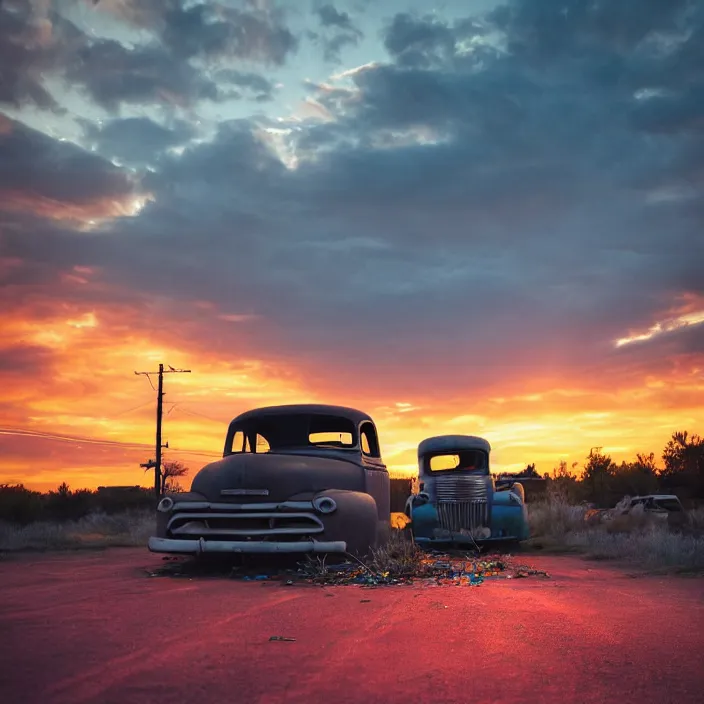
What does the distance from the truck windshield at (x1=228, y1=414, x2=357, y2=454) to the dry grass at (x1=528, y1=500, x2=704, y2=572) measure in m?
4.66

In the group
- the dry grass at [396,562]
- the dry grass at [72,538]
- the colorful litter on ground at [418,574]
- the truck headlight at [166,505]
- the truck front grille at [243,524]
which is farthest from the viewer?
the dry grass at [72,538]

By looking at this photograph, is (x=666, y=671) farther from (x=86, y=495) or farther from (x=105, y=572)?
(x=86, y=495)

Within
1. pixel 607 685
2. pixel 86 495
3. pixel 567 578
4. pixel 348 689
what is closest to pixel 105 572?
pixel 567 578

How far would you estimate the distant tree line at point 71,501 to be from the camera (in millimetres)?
28500

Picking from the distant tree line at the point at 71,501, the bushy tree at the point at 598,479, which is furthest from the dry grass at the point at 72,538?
the bushy tree at the point at 598,479

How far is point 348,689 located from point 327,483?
19.2 feet

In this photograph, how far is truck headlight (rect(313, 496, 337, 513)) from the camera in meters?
8.59

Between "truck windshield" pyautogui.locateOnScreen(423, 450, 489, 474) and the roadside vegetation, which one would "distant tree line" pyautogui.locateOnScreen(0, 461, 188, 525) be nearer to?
the roadside vegetation

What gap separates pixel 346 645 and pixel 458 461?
11094mm

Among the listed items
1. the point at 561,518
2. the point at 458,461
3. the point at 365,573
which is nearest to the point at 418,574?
the point at 365,573

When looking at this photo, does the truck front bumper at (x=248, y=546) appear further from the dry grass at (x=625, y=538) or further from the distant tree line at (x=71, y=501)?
the distant tree line at (x=71, y=501)

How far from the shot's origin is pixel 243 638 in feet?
15.2

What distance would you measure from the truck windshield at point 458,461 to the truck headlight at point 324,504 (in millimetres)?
6919

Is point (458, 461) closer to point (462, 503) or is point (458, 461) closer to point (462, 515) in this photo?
point (462, 503)
